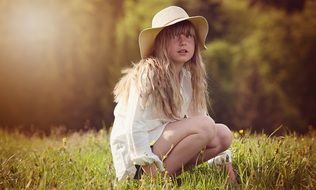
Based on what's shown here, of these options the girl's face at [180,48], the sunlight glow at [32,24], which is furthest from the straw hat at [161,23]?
the sunlight glow at [32,24]

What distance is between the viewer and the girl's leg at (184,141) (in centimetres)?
317

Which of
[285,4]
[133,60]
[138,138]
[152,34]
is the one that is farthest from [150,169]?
[285,4]

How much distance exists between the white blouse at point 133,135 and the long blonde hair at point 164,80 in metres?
0.05

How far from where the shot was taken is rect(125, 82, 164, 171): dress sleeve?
3111 millimetres

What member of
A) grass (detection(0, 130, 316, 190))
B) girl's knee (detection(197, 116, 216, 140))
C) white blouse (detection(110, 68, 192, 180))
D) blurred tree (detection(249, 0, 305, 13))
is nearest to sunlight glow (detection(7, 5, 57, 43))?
blurred tree (detection(249, 0, 305, 13))

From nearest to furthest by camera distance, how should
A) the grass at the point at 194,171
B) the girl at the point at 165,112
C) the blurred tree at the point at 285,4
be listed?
the grass at the point at 194,171 < the girl at the point at 165,112 < the blurred tree at the point at 285,4

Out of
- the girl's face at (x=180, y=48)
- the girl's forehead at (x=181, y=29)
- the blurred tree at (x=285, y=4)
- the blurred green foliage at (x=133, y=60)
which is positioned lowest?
the blurred green foliage at (x=133, y=60)

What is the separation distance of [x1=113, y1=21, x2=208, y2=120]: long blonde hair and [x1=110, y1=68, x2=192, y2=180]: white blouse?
5 cm

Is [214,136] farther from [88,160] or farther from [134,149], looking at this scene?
[88,160]

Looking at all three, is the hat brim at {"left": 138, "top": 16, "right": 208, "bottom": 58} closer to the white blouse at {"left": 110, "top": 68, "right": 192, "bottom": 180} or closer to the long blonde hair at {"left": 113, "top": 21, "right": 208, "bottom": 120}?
the long blonde hair at {"left": 113, "top": 21, "right": 208, "bottom": 120}

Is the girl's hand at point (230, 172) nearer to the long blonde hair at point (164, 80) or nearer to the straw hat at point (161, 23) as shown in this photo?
the long blonde hair at point (164, 80)

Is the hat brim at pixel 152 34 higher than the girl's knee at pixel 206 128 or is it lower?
higher

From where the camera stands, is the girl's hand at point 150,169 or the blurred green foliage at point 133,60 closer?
the girl's hand at point 150,169

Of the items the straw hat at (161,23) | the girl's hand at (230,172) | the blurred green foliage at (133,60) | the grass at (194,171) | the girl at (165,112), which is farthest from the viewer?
the blurred green foliage at (133,60)
